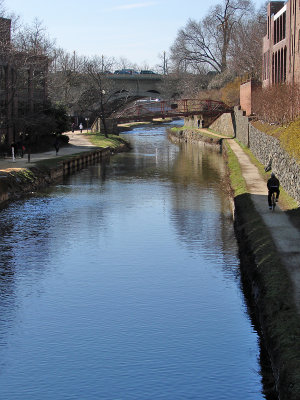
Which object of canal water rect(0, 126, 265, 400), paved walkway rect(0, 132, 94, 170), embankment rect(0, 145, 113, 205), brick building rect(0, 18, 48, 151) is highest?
brick building rect(0, 18, 48, 151)

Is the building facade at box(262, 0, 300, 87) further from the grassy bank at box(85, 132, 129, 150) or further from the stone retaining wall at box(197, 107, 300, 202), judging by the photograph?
the grassy bank at box(85, 132, 129, 150)

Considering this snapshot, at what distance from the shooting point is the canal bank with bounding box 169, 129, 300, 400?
15.6m

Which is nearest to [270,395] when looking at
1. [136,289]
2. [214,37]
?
[136,289]

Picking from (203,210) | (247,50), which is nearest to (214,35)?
(247,50)

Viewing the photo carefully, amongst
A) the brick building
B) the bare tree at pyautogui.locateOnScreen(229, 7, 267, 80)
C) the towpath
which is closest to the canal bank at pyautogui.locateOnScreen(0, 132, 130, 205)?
the brick building

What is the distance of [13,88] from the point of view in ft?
186

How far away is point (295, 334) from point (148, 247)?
13718mm

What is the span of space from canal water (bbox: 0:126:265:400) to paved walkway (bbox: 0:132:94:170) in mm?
9660

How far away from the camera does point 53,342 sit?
A: 19.0m

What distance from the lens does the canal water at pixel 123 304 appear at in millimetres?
16719

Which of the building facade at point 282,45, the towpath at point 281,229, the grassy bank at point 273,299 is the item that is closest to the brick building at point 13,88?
the building facade at point 282,45

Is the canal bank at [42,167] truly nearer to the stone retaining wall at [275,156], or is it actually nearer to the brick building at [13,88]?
the brick building at [13,88]

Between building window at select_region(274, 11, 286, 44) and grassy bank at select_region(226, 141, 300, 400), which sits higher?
building window at select_region(274, 11, 286, 44)

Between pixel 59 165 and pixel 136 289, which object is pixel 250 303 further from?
pixel 59 165
